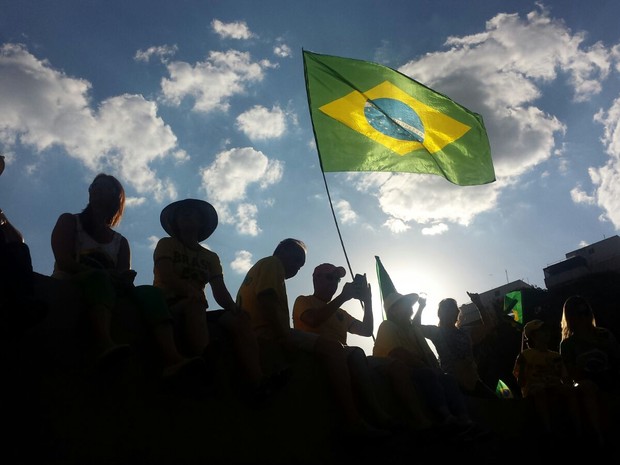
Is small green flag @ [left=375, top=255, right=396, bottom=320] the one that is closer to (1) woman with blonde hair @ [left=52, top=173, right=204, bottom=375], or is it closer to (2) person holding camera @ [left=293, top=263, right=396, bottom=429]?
(2) person holding camera @ [left=293, top=263, right=396, bottom=429]

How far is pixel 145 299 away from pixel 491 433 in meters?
3.10

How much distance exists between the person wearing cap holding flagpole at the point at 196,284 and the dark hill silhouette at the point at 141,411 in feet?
0.50

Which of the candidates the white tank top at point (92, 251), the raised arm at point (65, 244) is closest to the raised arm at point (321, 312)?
the white tank top at point (92, 251)

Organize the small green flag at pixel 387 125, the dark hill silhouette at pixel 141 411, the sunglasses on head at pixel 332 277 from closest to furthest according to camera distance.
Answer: the dark hill silhouette at pixel 141 411
the sunglasses on head at pixel 332 277
the small green flag at pixel 387 125

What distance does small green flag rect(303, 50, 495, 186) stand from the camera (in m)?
6.55

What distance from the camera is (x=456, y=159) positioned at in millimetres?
7352

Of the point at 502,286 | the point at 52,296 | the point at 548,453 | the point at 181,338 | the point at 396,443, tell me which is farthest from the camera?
the point at 502,286

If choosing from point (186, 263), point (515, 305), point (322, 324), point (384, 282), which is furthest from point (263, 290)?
point (515, 305)

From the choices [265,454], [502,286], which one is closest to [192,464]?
[265,454]

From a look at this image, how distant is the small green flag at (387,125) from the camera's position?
6551 mm

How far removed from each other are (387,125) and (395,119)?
21 cm

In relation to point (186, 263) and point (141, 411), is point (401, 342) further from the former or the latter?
point (141, 411)

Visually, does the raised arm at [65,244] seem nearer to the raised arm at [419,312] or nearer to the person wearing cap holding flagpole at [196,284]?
the person wearing cap holding flagpole at [196,284]

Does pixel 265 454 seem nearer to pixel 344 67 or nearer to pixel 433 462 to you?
pixel 433 462
